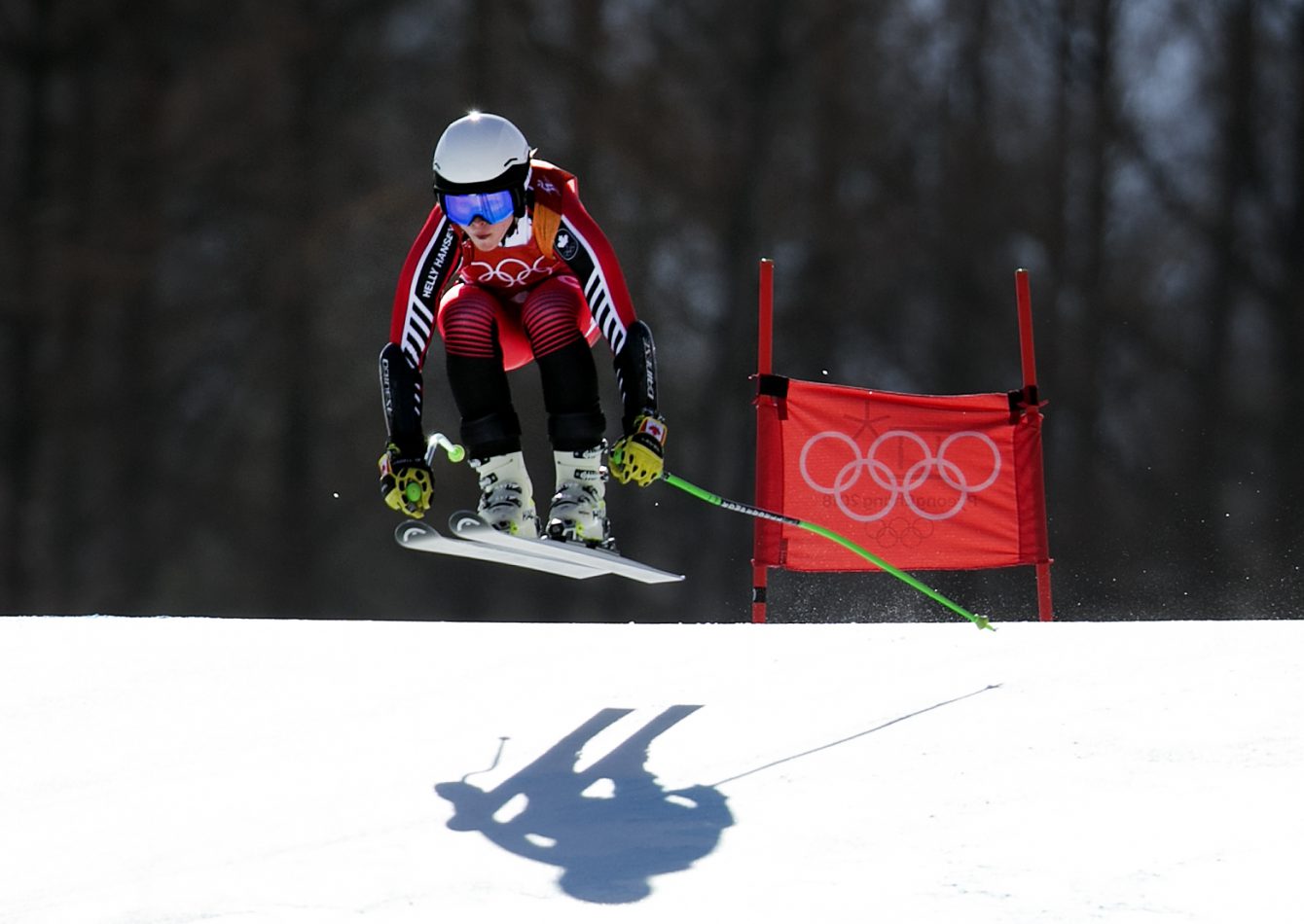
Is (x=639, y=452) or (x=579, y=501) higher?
(x=639, y=452)

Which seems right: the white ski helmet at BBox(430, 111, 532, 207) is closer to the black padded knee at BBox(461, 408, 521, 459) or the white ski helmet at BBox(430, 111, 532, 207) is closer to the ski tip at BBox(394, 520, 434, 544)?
the black padded knee at BBox(461, 408, 521, 459)

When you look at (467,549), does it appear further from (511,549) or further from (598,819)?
(598,819)

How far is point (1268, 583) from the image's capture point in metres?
15.2

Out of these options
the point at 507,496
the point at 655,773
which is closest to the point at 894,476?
the point at 507,496

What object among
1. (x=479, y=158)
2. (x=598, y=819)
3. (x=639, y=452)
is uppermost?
(x=479, y=158)

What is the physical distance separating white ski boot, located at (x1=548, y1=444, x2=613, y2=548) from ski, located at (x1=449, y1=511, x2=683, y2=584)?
76mm

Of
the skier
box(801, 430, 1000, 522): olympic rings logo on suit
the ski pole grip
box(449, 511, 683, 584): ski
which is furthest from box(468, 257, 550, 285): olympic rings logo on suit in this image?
box(801, 430, 1000, 522): olympic rings logo on suit

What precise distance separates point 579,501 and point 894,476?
2.98 meters

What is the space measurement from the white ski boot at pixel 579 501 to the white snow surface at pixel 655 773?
52 centimetres

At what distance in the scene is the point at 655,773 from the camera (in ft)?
13.5

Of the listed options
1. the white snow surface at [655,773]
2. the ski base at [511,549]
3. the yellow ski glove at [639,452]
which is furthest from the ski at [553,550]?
the white snow surface at [655,773]

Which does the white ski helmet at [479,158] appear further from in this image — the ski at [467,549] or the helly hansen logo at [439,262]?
the ski at [467,549]

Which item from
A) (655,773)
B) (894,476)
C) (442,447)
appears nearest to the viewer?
(655,773)

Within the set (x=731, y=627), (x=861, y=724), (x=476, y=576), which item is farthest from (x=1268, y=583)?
(x=861, y=724)
